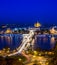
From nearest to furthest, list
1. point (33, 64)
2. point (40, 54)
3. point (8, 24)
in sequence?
point (33, 64), point (40, 54), point (8, 24)

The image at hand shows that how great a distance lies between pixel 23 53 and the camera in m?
8.36

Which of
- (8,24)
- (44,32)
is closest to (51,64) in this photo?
(44,32)

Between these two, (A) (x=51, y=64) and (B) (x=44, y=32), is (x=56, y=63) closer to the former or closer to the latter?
(A) (x=51, y=64)

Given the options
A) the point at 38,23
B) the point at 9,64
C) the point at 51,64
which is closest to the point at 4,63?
the point at 9,64

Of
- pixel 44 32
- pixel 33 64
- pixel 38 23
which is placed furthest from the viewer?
pixel 38 23

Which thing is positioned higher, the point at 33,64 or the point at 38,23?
the point at 38,23

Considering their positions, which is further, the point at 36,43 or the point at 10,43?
the point at 10,43

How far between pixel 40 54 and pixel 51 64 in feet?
8.73

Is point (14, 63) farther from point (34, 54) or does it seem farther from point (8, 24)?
point (8, 24)

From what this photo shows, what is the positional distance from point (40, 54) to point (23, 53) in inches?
25.4

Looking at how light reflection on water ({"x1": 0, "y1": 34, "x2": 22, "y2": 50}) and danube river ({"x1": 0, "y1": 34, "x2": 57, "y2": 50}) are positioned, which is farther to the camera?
light reflection on water ({"x1": 0, "y1": 34, "x2": 22, "y2": 50})

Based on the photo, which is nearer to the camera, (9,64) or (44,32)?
(9,64)

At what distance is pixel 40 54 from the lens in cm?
801

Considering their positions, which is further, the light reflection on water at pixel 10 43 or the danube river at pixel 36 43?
the light reflection on water at pixel 10 43
